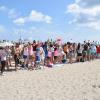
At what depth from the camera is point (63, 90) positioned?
11.5 meters

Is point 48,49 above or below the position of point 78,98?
above

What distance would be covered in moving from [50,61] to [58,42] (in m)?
3.88

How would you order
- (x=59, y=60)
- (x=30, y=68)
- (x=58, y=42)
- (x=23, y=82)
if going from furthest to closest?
(x=58, y=42) → (x=59, y=60) → (x=30, y=68) → (x=23, y=82)

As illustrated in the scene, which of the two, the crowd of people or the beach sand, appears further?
the crowd of people

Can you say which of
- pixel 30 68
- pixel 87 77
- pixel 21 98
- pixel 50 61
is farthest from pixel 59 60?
pixel 21 98

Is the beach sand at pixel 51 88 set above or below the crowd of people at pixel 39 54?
below

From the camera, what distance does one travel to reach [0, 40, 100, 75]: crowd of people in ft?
60.1

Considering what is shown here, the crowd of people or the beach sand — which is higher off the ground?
the crowd of people

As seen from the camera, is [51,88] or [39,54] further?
[39,54]

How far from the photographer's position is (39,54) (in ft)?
62.0

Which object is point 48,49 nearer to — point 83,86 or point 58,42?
point 58,42

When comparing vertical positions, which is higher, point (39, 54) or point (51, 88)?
point (39, 54)

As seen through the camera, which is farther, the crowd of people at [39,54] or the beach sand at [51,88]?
the crowd of people at [39,54]

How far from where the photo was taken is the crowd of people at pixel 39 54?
60.1ft
